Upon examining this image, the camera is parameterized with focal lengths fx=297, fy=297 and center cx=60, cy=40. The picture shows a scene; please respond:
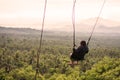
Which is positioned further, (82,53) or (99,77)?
(99,77)

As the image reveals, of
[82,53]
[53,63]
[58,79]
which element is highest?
[82,53]

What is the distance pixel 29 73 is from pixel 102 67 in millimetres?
17915

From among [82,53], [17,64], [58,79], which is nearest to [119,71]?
[58,79]

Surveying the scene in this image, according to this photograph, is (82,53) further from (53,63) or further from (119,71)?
(53,63)

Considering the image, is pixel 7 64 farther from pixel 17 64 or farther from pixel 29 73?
pixel 29 73

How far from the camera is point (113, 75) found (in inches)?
1795

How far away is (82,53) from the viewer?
12586 mm

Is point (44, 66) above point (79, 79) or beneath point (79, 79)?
beneath

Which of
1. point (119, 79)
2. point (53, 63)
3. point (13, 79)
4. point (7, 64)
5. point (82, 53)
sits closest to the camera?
point (82, 53)

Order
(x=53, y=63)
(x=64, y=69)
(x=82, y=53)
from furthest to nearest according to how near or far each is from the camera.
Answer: (x=53, y=63), (x=64, y=69), (x=82, y=53)

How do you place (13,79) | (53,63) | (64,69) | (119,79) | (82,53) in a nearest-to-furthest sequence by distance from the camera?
(82,53) < (119,79) < (13,79) < (64,69) < (53,63)

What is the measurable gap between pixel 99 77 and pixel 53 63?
37.7 meters

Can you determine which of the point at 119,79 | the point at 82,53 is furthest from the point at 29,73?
the point at 82,53

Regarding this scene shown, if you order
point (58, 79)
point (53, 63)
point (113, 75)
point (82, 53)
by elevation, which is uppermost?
point (82, 53)
